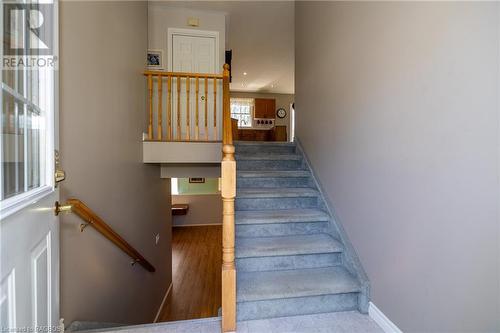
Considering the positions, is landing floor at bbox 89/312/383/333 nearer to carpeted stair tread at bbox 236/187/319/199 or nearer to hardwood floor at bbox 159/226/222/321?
carpeted stair tread at bbox 236/187/319/199

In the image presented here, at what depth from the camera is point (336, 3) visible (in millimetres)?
2143

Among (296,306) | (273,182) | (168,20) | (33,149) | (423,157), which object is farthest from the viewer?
(168,20)

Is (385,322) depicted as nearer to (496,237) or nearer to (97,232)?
(496,237)

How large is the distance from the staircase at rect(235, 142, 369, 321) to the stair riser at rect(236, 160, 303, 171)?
0.19m

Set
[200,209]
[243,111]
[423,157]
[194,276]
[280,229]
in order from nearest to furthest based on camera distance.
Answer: [423,157], [280,229], [194,276], [200,209], [243,111]

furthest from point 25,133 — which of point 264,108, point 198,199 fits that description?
point 264,108

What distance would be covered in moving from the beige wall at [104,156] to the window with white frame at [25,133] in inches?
19.1

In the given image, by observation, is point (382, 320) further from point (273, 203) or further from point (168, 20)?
point (168, 20)

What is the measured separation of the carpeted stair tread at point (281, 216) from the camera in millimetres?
2111

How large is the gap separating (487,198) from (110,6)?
2721mm

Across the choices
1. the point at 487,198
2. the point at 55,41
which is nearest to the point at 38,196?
the point at 55,41

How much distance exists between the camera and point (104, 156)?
1.86 meters

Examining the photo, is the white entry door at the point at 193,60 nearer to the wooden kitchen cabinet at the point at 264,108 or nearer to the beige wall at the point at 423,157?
the beige wall at the point at 423,157

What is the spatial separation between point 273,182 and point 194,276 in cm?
305
